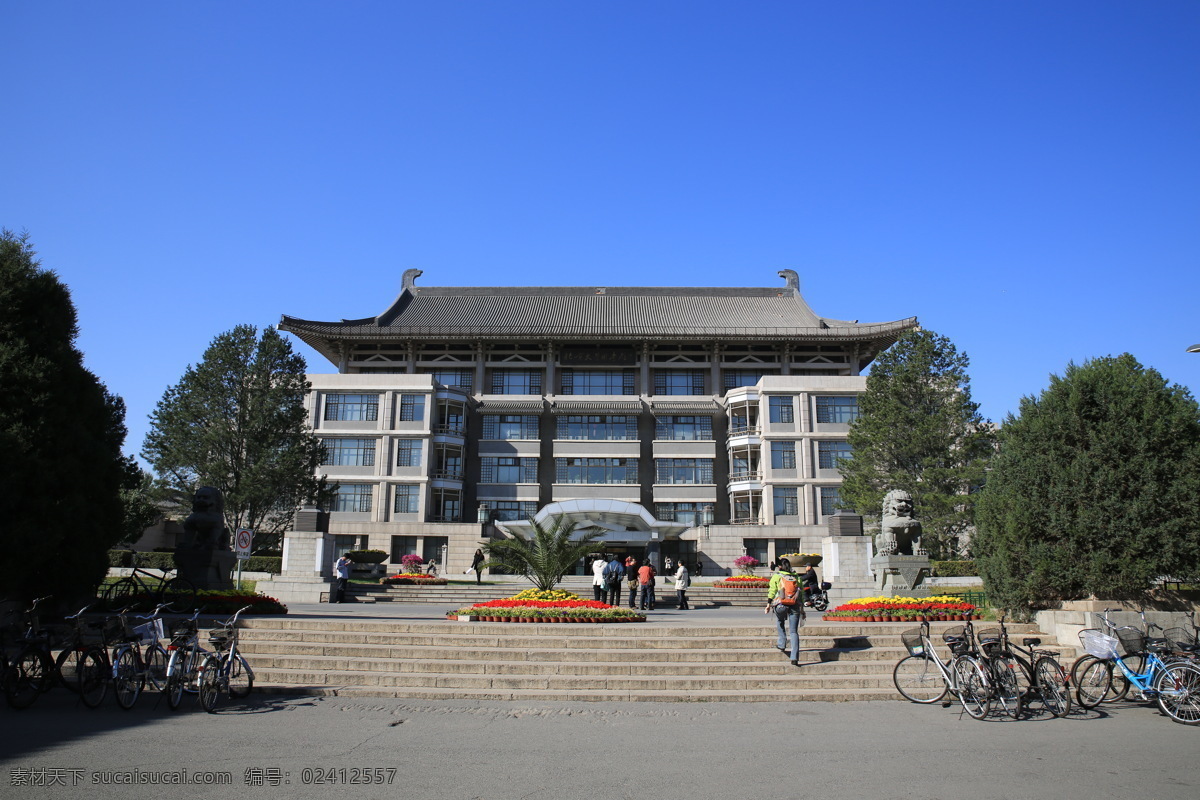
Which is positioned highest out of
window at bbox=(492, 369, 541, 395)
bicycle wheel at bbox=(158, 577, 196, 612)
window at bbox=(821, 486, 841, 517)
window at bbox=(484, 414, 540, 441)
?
window at bbox=(492, 369, 541, 395)

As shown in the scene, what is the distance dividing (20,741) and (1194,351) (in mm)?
15807

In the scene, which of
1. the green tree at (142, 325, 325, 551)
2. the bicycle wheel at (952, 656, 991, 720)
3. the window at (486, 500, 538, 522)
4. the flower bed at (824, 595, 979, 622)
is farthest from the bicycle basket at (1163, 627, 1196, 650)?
the window at (486, 500, 538, 522)

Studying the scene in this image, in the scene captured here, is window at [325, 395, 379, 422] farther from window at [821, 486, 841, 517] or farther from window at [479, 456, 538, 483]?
window at [821, 486, 841, 517]

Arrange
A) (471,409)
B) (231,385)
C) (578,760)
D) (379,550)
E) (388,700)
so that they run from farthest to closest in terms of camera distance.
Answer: (471,409) → (379,550) → (231,385) → (388,700) → (578,760)

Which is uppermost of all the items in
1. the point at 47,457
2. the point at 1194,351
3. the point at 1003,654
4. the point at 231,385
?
the point at 231,385

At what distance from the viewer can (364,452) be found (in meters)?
43.9

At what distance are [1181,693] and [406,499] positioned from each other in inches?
1523

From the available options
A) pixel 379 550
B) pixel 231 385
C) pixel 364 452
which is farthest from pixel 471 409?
pixel 231 385

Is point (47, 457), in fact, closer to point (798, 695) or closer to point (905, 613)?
point (798, 695)

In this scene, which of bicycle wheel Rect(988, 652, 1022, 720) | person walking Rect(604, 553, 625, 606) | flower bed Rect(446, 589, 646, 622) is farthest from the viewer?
person walking Rect(604, 553, 625, 606)

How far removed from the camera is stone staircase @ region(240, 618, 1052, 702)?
32.0ft

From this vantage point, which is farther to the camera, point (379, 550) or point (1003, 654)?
point (379, 550)

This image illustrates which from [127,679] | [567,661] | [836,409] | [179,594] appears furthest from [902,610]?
[836,409]

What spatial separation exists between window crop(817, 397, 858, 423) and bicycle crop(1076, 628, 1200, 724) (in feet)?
117
